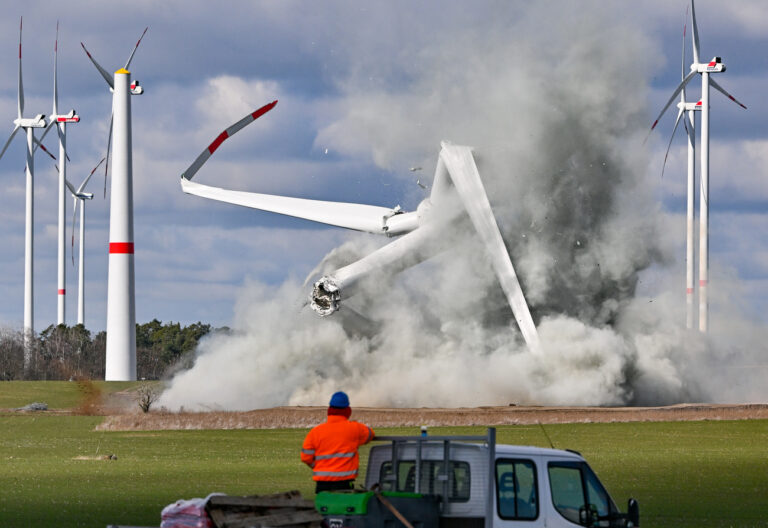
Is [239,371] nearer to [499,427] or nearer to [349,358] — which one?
[349,358]

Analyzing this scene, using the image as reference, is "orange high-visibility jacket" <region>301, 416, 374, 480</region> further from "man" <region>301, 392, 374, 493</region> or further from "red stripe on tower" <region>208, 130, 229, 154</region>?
"red stripe on tower" <region>208, 130, 229, 154</region>

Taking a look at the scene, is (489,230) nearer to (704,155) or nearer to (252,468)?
(704,155)

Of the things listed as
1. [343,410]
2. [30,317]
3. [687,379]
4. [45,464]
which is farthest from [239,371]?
[343,410]

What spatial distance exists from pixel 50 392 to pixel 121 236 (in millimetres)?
22171

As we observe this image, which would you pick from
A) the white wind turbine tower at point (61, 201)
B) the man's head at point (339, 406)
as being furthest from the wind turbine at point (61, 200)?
the man's head at point (339, 406)

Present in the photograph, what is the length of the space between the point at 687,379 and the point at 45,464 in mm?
48428

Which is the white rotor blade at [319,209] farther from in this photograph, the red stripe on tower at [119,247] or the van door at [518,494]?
the van door at [518,494]

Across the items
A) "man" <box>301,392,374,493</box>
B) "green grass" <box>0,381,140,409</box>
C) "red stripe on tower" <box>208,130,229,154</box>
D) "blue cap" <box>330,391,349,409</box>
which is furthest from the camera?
"green grass" <box>0,381,140,409</box>

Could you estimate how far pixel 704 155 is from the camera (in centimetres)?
8481

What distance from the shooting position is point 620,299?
78.7m

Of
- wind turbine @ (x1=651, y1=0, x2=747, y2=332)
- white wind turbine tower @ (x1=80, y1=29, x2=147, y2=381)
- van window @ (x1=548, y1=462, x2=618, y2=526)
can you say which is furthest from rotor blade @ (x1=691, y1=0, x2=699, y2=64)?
van window @ (x1=548, y1=462, x2=618, y2=526)

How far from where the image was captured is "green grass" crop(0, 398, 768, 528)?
28094 mm

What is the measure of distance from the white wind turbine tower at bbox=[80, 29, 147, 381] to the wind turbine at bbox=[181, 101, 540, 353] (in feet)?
22.7

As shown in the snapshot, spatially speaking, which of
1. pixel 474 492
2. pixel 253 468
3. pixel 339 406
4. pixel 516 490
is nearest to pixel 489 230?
pixel 253 468
